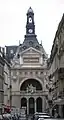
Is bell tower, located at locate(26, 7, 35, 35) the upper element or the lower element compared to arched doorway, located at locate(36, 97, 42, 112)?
upper

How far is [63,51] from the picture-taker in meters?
59.7

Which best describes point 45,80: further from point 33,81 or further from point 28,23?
point 28,23

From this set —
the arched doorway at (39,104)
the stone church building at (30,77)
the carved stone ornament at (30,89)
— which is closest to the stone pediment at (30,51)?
the stone church building at (30,77)

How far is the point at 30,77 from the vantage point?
139875 mm

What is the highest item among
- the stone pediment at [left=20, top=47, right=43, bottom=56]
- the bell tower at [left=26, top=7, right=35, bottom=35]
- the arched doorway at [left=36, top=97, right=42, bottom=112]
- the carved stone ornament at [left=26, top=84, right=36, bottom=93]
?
the bell tower at [left=26, top=7, right=35, bottom=35]

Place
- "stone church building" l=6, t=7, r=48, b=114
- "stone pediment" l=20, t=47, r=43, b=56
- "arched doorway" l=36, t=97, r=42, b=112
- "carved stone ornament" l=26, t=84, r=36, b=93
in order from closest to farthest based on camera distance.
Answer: "stone church building" l=6, t=7, r=48, b=114
"carved stone ornament" l=26, t=84, r=36, b=93
"arched doorway" l=36, t=97, r=42, b=112
"stone pediment" l=20, t=47, r=43, b=56

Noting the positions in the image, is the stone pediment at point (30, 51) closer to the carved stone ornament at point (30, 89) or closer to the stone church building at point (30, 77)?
the stone church building at point (30, 77)

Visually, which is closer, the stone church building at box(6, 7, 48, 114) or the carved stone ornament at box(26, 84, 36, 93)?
the stone church building at box(6, 7, 48, 114)

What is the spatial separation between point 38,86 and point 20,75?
851cm

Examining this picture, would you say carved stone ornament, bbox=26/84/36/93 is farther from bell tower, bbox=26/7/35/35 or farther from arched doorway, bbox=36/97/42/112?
bell tower, bbox=26/7/35/35

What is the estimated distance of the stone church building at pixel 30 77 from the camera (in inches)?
5502

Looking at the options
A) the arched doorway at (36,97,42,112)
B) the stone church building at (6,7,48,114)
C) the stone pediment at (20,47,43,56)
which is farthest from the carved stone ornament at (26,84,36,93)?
the stone pediment at (20,47,43,56)

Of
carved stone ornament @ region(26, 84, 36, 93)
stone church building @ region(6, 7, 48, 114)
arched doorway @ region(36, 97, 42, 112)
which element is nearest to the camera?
stone church building @ region(6, 7, 48, 114)

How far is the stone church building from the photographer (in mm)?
139750
